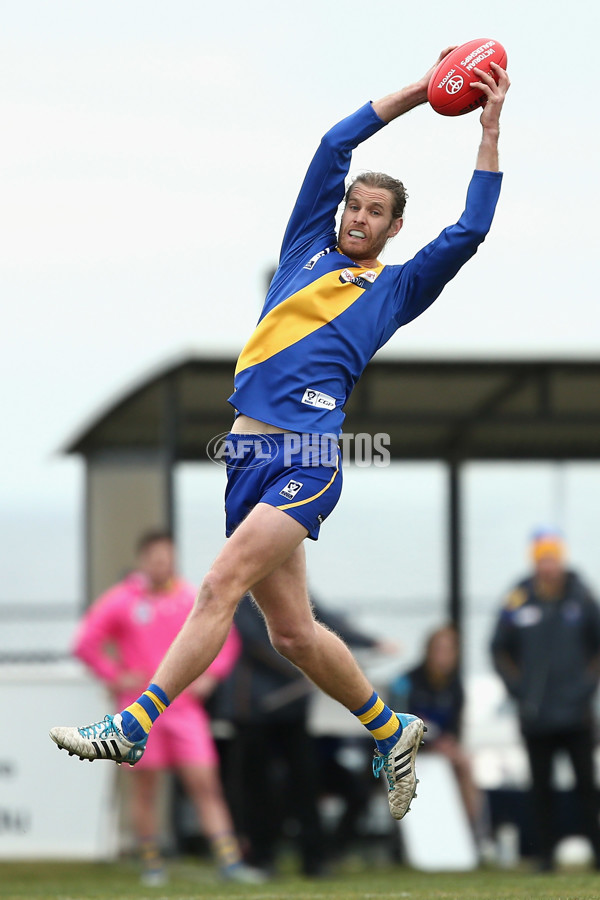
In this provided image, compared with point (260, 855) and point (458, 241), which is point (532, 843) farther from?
point (458, 241)

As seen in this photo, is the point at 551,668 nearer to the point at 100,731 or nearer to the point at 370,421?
the point at 370,421

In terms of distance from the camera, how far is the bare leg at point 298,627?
19.2 ft

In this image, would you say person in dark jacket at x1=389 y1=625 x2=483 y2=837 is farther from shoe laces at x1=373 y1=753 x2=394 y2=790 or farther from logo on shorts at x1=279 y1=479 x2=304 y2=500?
logo on shorts at x1=279 y1=479 x2=304 y2=500

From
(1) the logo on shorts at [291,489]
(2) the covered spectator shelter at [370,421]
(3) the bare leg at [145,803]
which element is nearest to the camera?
(1) the logo on shorts at [291,489]

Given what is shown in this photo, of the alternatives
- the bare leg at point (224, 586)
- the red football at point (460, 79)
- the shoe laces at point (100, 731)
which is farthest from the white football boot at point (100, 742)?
the red football at point (460, 79)

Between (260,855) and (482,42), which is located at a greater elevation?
(482,42)

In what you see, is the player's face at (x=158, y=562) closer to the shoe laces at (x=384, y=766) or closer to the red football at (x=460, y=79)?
the shoe laces at (x=384, y=766)

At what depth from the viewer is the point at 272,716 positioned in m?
10.2

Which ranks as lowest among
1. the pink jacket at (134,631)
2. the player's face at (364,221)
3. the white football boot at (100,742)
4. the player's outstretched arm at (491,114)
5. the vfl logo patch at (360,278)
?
the white football boot at (100,742)

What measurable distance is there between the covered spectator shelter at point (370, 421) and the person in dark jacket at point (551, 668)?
184 cm

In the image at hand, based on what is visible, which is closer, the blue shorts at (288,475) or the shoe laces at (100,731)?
the shoe laces at (100,731)

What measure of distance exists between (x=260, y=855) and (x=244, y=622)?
154 centimetres

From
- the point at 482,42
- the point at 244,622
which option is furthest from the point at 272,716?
the point at 482,42

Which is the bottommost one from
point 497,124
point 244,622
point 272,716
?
point 272,716
